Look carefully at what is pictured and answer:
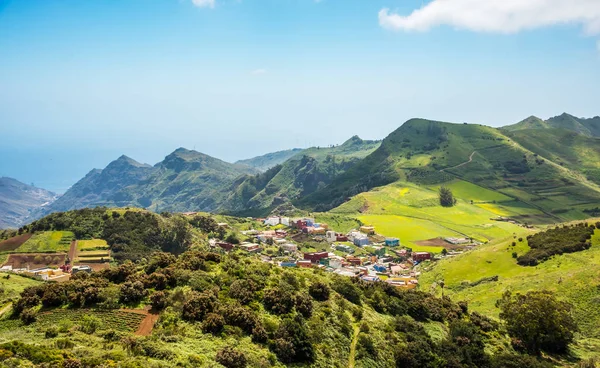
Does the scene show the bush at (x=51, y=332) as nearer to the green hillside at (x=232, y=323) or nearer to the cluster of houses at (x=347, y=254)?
the green hillside at (x=232, y=323)

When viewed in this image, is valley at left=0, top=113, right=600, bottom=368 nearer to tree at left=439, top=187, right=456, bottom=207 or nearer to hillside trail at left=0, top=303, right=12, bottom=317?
hillside trail at left=0, top=303, right=12, bottom=317

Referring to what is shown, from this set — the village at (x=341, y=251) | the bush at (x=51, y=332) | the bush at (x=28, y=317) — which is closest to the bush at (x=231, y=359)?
the bush at (x=51, y=332)

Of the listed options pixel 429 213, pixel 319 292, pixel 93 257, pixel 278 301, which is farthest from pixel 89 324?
pixel 429 213

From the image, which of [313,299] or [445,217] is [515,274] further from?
[445,217]

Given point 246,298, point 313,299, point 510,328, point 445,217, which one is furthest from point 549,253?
point 445,217

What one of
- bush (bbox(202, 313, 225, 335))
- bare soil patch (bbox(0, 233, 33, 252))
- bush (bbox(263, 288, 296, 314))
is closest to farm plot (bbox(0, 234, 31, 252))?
bare soil patch (bbox(0, 233, 33, 252))

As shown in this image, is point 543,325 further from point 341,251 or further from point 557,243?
point 341,251

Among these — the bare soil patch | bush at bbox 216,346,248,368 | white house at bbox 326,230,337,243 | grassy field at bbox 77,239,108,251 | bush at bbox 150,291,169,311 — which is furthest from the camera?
white house at bbox 326,230,337,243

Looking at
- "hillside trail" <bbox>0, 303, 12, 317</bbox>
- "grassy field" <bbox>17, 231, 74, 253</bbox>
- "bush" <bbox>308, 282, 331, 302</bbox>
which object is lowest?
"grassy field" <bbox>17, 231, 74, 253</bbox>
